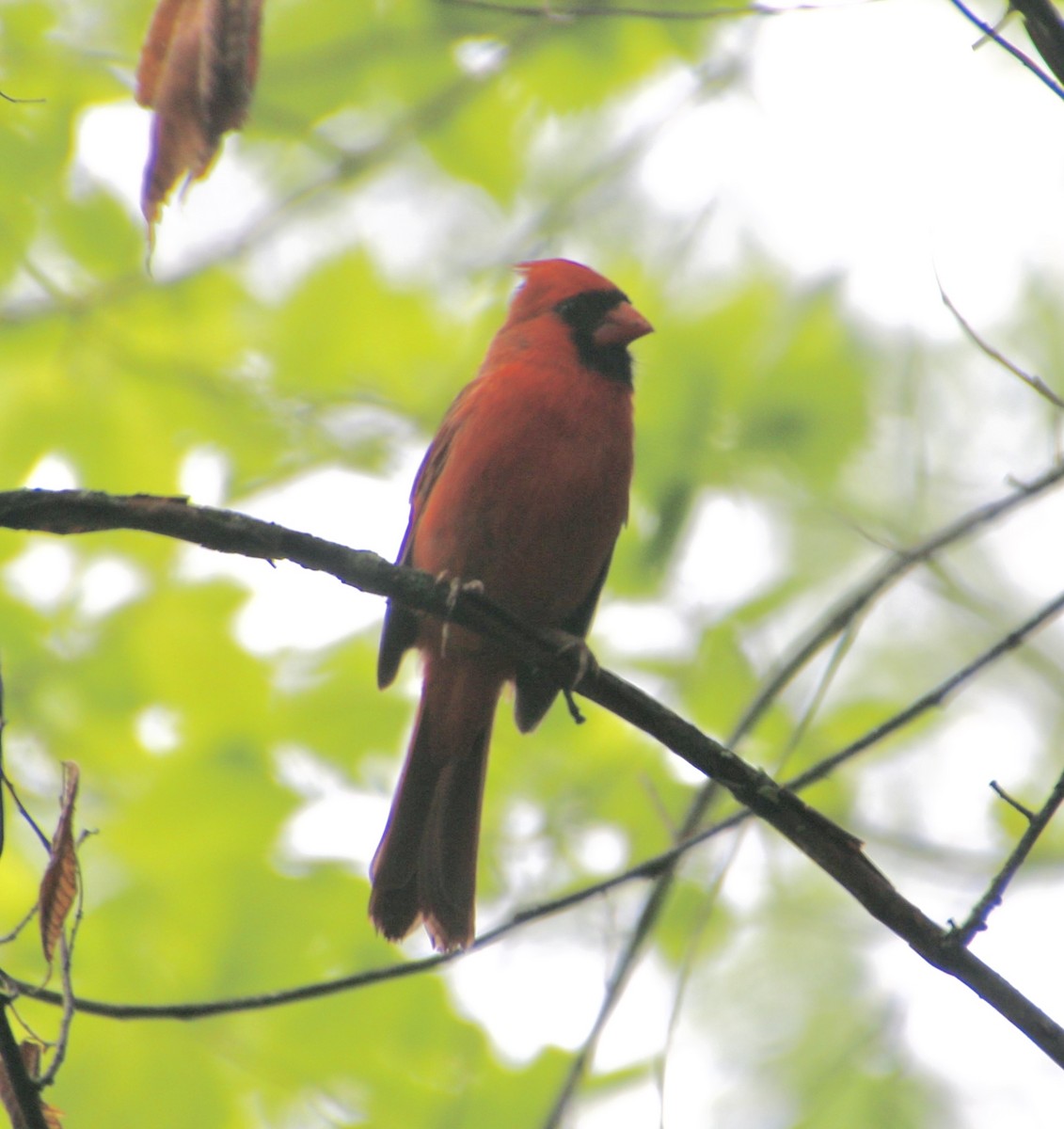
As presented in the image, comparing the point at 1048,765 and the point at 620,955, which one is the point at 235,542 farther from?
the point at 1048,765

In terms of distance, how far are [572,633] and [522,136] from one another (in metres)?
2.03

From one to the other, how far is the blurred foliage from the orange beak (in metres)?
0.28

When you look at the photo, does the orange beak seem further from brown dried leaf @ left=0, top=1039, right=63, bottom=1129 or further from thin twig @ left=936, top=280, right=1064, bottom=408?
brown dried leaf @ left=0, top=1039, right=63, bottom=1129

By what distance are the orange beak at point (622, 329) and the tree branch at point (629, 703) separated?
1967mm

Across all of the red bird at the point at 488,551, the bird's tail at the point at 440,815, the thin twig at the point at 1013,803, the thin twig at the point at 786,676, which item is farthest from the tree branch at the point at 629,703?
the bird's tail at the point at 440,815

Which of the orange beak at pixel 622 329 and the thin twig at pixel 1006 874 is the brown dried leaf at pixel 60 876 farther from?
the orange beak at pixel 622 329

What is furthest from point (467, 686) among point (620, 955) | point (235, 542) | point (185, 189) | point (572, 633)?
point (185, 189)

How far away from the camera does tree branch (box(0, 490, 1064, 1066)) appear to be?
7.52 ft

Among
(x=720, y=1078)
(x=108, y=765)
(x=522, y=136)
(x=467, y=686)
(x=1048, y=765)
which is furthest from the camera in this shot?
(x=1048, y=765)

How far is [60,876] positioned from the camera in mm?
2230

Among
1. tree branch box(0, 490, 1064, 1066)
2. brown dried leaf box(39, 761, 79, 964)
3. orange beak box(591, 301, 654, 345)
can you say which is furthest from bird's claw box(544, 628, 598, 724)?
orange beak box(591, 301, 654, 345)

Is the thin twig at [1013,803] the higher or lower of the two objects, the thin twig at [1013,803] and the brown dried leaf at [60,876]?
the lower

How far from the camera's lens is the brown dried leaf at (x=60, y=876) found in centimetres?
216

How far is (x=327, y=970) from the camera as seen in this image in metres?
3.94
